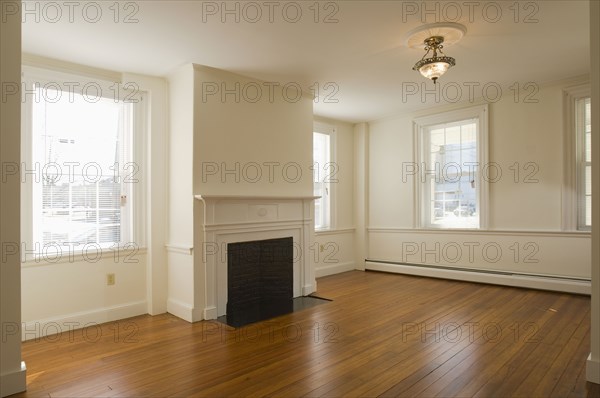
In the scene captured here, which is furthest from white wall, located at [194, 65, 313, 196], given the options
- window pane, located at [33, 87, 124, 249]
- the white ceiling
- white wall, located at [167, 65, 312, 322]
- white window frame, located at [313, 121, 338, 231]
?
white window frame, located at [313, 121, 338, 231]

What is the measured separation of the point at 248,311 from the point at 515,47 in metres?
3.61

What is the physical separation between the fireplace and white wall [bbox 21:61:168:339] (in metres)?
0.77

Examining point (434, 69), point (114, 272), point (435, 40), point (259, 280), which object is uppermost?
point (435, 40)

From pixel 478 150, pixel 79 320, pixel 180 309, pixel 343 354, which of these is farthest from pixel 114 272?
pixel 478 150

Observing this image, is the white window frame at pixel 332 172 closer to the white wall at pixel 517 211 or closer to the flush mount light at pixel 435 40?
the white wall at pixel 517 211

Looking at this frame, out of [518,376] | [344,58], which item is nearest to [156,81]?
[344,58]

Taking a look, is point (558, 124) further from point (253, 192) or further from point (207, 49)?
point (207, 49)

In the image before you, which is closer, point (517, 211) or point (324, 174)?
point (517, 211)

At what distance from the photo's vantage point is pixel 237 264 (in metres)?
4.02

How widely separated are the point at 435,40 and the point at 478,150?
98.5 inches

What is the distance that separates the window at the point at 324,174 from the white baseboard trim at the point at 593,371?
400 cm

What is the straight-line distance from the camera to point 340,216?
6324 millimetres

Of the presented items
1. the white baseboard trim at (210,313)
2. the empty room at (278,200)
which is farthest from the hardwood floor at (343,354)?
the white baseboard trim at (210,313)

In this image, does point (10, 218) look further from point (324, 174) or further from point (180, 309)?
point (324, 174)
